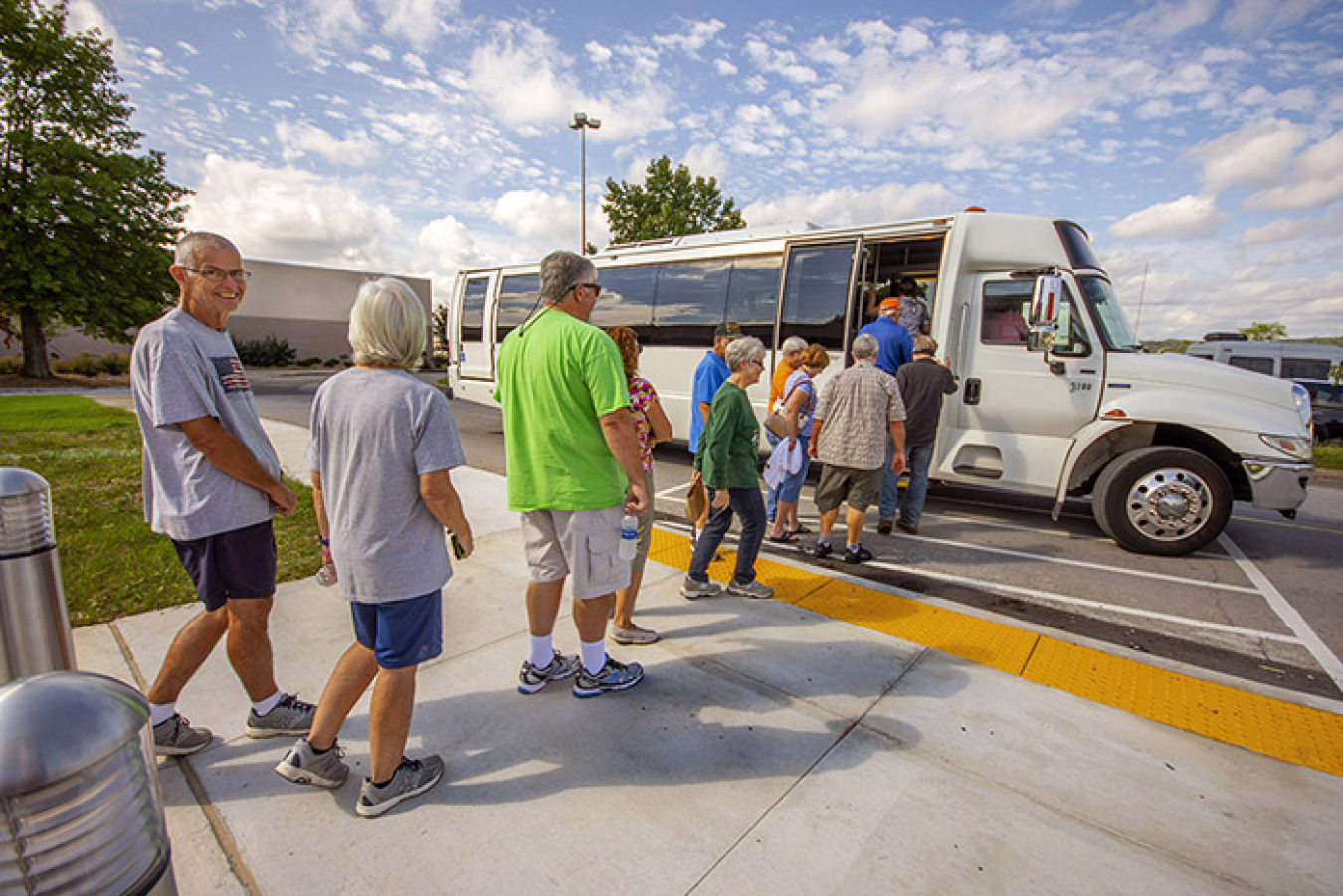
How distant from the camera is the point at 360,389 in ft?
6.30

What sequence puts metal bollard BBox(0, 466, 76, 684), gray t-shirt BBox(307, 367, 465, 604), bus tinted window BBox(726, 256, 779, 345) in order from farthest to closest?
bus tinted window BBox(726, 256, 779, 345) < gray t-shirt BBox(307, 367, 465, 604) < metal bollard BBox(0, 466, 76, 684)

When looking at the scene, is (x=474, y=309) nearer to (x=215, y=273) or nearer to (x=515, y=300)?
(x=515, y=300)

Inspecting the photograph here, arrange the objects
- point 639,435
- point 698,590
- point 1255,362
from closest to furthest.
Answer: point 639,435
point 698,590
point 1255,362

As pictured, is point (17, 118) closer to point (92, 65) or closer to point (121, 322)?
point (92, 65)

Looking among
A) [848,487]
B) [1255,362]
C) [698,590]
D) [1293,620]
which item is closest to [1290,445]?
[1293,620]

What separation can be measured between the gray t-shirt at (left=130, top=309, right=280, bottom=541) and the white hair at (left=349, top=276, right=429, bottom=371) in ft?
1.93

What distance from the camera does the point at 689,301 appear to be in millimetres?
8602

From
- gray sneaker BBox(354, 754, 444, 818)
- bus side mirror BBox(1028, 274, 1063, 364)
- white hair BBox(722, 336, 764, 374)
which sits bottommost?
gray sneaker BBox(354, 754, 444, 818)

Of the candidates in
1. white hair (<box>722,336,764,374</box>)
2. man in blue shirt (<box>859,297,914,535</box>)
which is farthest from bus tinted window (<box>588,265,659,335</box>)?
white hair (<box>722,336,764,374</box>)

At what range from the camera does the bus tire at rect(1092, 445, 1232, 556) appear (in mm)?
5105

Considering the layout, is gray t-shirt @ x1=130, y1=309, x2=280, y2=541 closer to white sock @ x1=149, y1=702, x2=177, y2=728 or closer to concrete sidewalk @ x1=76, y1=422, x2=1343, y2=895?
white sock @ x1=149, y1=702, x2=177, y2=728

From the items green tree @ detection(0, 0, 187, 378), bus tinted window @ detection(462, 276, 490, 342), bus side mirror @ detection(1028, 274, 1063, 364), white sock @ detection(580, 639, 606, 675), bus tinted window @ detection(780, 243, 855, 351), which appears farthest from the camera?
green tree @ detection(0, 0, 187, 378)

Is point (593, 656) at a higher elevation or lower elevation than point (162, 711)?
higher

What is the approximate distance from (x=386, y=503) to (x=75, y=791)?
1.20 metres
